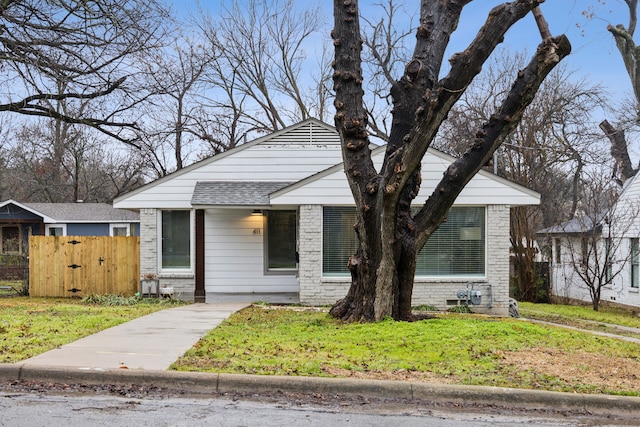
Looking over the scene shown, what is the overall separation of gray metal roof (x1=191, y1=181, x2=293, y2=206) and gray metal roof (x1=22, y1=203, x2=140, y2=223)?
16732 mm

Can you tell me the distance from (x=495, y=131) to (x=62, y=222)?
25.8 m

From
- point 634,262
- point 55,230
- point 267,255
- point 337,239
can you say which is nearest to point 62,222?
point 55,230

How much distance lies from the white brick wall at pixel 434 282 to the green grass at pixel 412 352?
161 inches

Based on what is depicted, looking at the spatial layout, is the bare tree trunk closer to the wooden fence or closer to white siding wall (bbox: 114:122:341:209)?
white siding wall (bbox: 114:122:341:209)

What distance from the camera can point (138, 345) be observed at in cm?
797

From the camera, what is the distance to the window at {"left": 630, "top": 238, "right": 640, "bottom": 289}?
19.8 m

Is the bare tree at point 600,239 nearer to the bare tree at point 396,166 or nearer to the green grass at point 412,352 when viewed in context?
the green grass at point 412,352

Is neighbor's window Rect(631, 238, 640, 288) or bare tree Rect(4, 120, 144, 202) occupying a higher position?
bare tree Rect(4, 120, 144, 202)

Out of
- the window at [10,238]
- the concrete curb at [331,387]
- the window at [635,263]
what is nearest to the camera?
the concrete curb at [331,387]

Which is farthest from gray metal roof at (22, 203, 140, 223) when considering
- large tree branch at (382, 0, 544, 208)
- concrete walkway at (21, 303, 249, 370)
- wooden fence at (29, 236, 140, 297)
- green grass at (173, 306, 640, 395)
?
large tree branch at (382, 0, 544, 208)

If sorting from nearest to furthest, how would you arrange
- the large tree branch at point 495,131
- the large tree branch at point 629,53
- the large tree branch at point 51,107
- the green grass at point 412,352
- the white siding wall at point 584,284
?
the green grass at point 412,352 → the large tree branch at point 495,131 → the large tree branch at point 51,107 → the white siding wall at point 584,284 → the large tree branch at point 629,53

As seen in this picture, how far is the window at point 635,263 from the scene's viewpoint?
19.8 metres

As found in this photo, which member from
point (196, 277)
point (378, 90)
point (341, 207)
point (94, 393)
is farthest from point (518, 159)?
point (94, 393)

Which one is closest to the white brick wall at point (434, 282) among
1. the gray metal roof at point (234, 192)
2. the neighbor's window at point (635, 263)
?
the gray metal roof at point (234, 192)
